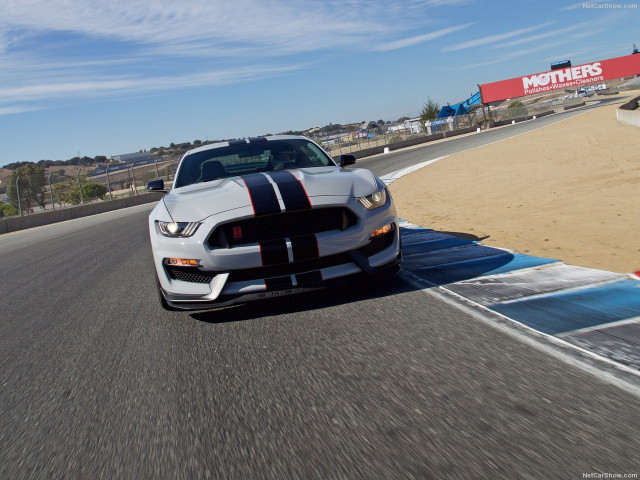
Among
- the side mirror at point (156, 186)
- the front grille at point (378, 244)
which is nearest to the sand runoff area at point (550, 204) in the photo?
the front grille at point (378, 244)

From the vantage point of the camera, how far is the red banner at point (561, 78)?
62188 millimetres

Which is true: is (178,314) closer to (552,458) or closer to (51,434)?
(51,434)

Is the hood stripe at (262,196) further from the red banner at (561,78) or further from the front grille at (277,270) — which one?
the red banner at (561,78)

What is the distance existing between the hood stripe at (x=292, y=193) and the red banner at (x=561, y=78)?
202 feet

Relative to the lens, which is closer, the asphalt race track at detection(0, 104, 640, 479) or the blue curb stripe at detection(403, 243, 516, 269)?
the asphalt race track at detection(0, 104, 640, 479)

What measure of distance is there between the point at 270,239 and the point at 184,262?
631 millimetres

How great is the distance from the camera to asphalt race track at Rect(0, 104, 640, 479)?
208 cm

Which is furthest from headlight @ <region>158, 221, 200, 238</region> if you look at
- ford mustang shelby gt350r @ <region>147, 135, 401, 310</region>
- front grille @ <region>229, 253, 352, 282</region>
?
front grille @ <region>229, 253, 352, 282</region>

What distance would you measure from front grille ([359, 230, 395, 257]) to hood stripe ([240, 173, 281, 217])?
2.36ft

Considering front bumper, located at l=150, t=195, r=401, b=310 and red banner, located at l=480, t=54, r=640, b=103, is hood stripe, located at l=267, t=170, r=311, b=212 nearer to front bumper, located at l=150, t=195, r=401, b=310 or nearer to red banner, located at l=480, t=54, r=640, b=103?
front bumper, located at l=150, t=195, r=401, b=310

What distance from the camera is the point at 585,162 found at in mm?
13414

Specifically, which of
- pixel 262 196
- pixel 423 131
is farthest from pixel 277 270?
pixel 423 131

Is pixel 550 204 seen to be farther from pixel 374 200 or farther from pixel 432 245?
pixel 374 200

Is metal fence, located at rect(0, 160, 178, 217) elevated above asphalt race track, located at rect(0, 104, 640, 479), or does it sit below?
above
